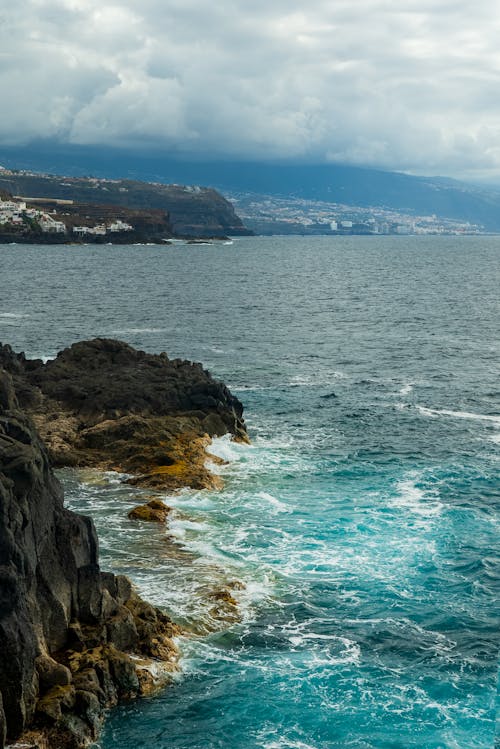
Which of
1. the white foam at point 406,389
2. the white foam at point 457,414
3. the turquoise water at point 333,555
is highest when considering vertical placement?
the white foam at point 406,389

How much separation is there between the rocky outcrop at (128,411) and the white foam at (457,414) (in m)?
12.2

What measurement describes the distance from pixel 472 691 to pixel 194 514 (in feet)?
47.7

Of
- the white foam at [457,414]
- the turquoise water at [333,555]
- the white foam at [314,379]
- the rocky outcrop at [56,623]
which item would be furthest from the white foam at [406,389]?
the rocky outcrop at [56,623]

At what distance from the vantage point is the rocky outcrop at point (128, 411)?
40188mm

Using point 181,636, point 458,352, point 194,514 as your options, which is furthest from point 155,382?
point 458,352

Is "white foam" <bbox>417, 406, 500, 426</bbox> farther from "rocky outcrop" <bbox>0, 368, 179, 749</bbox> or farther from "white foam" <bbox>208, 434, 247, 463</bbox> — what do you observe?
"rocky outcrop" <bbox>0, 368, 179, 749</bbox>

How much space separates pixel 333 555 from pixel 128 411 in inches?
689

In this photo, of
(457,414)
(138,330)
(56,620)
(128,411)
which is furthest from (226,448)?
(138,330)

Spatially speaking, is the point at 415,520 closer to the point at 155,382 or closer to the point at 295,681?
the point at 295,681

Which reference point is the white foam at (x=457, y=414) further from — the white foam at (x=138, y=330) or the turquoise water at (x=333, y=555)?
the white foam at (x=138, y=330)

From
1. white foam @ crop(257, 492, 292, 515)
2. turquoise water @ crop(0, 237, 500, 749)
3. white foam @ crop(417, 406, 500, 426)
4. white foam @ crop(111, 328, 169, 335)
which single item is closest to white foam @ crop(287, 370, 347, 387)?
turquoise water @ crop(0, 237, 500, 749)

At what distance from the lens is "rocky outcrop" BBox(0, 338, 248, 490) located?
132 ft

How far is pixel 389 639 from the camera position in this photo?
25.8m

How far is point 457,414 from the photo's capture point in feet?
176
